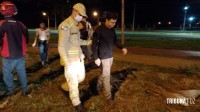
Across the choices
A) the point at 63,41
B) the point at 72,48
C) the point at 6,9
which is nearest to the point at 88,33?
the point at 6,9

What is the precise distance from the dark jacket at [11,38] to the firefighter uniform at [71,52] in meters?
1.47

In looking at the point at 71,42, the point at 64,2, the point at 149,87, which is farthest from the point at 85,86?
the point at 64,2

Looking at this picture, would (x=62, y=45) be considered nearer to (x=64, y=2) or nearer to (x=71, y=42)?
(x=71, y=42)

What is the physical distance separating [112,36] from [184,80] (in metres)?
2.67

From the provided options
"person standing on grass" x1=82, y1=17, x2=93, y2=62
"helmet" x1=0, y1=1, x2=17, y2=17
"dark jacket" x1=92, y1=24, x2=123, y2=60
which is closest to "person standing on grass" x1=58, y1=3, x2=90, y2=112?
"dark jacket" x1=92, y1=24, x2=123, y2=60

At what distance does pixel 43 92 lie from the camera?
239 inches

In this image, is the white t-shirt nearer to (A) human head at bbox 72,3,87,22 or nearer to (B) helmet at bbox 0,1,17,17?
(B) helmet at bbox 0,1,17,17

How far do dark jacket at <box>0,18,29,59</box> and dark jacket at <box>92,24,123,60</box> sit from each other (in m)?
1.63

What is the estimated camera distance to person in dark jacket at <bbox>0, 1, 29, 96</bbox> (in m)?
5.31

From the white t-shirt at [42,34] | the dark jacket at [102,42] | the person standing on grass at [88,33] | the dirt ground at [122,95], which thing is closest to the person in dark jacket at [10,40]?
the dirt ground at [122,95]

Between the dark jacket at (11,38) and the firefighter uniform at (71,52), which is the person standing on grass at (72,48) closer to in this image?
the firefighter uniform at (71,52)

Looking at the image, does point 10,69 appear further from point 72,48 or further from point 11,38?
point 72,48

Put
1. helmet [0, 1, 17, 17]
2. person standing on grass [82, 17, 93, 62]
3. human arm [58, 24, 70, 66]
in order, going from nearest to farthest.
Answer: human arm [58, 24, 70, 66]
helmet [0, 1, 17, 17]
person standing on grass [82, 17, 93, 62]

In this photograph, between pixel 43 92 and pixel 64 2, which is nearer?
pixel 43 92
